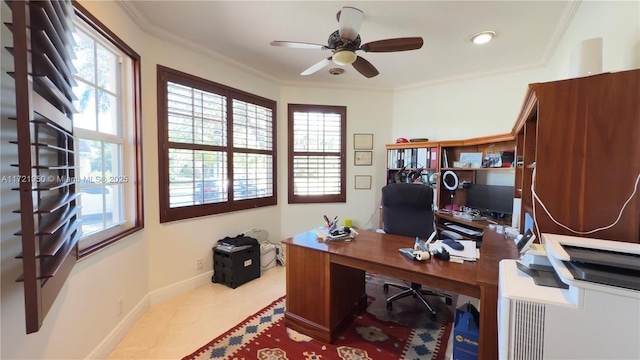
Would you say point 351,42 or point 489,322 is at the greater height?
point 351,42

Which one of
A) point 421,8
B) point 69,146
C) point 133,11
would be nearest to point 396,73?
point 421,8

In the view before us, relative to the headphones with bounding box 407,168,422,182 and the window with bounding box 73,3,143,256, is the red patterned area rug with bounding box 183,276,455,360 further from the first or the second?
the headphones with bounding box 407,168,422,182

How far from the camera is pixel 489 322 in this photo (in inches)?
49.9

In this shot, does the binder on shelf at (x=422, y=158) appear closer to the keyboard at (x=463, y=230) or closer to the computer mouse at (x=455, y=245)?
the keyboard at (x=463, y=230)

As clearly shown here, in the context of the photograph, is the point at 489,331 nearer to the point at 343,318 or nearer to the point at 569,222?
the point at 569,222

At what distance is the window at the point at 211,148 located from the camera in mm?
2568

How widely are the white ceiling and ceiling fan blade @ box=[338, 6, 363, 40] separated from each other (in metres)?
0.15

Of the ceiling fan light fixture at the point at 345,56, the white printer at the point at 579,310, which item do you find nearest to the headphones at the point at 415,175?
the ceiling fan light fixture at the point at 345,56

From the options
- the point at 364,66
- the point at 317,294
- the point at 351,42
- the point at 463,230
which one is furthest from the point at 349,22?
the point at 463,230

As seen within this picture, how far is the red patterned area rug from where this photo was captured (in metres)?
1.79

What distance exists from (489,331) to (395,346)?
32.2 inches

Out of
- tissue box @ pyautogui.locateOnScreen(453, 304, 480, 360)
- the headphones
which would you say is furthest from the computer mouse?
the headphones

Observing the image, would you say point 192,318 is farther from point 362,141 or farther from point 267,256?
point 362,141

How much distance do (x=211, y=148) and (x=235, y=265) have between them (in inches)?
54.0
